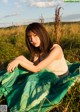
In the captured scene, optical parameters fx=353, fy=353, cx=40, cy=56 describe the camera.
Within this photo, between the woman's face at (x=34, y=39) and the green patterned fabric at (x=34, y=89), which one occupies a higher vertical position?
the woman's face at (x=34, y=39)

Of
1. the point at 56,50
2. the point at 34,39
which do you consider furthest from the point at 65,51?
the point at 34,39

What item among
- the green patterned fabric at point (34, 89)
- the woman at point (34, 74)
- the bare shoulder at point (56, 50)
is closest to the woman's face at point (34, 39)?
the woman at point (34, 74)

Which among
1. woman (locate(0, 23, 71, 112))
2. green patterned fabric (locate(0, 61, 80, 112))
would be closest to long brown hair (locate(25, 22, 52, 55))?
woman (locate(0, 23, 71, 112))

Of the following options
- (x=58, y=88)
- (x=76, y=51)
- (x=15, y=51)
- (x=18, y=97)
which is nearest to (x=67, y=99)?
(x=58, y=88)

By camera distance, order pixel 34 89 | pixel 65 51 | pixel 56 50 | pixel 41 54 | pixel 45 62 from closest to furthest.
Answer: pixel 34 89
pixel 45 62
pixel 56 50
pixel 41 54
pixel 65 51

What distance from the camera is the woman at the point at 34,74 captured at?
13.3ft

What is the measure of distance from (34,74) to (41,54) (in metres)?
0.43

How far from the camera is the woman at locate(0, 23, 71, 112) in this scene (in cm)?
406

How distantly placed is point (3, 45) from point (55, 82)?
188 inches

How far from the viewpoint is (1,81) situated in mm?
4660

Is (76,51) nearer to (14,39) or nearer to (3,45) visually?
(3,45)

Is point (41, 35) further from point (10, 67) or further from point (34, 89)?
point (34, 89)

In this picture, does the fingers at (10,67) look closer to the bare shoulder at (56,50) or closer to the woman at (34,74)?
the woman at (34,74)

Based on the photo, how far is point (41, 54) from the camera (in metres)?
4.78
